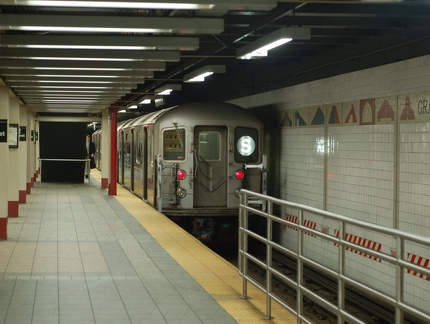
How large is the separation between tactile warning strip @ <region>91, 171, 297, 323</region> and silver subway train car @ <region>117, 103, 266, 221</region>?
693mm

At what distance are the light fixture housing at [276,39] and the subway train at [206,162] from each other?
5.12 metres

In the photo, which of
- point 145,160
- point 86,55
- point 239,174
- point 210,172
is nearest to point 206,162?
point 210,172

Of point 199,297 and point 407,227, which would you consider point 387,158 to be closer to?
point 407,227

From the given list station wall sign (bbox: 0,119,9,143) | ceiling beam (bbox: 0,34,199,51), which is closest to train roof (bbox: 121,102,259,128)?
station wall sign (bbox: 0,119,9,143)

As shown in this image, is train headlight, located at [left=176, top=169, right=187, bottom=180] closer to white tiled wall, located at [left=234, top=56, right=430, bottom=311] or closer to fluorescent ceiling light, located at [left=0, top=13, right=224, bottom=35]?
white tiled wall, located at [left=234, top=56, right=430, bottom=311]

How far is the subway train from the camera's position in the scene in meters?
15.5

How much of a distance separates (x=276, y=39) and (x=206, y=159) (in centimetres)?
701

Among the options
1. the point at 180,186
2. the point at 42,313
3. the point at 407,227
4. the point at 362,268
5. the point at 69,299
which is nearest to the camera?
the point at 42,313

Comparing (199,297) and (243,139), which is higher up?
(243,139)

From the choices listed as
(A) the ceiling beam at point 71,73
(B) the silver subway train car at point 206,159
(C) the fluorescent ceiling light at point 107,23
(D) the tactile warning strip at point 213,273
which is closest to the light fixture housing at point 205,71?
(A) the ceiling beam at point 71,73

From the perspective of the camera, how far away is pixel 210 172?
15.6 metres

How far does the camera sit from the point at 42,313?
7.33 m

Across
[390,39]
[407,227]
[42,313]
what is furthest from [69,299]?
[390,39]

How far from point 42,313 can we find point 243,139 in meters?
8.87
